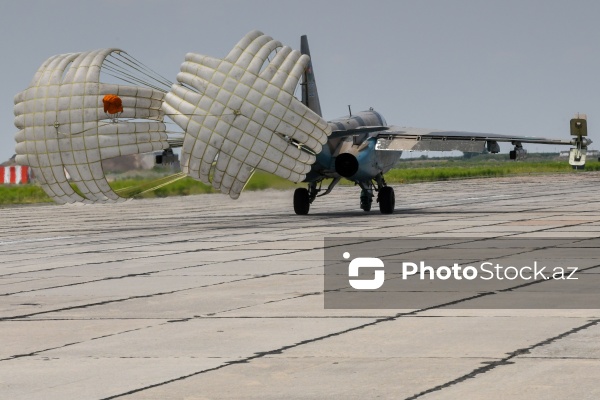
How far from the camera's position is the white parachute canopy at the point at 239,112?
109 ft

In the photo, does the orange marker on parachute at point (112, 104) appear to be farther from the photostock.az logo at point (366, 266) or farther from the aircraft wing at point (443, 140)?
the aircraft wing at point (443, 140)

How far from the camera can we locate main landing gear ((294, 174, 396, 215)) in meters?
44.1

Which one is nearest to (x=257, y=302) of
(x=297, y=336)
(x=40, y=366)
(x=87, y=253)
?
(x=297, y=336)

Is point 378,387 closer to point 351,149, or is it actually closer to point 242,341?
point 242,341

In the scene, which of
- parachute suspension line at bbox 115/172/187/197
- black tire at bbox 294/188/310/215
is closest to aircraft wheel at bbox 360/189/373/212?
black tire at bbox 294/188/310/215

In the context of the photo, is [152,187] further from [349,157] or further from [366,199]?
[366,199]

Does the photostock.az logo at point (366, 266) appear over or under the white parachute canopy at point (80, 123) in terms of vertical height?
under

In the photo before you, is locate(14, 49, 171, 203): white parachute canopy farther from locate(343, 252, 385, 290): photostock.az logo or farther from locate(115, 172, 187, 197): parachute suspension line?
locate(343, 252, 385, 290): photostock.az logo

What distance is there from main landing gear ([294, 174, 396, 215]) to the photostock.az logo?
17.4 metres

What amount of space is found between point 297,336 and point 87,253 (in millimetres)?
15838

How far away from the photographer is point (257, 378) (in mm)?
11734

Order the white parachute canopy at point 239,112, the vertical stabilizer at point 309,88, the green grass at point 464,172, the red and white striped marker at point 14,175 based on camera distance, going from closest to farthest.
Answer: the white parachute canopy at point 239,112 < the vertical stabilizer at point 309,88 < the red and white striped marker at point 14,175 < the green grass at point 464,172

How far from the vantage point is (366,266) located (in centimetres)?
2383

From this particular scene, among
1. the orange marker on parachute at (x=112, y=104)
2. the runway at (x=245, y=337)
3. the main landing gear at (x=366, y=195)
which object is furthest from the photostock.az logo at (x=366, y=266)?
the main landing gear at (x=366, y=195)
